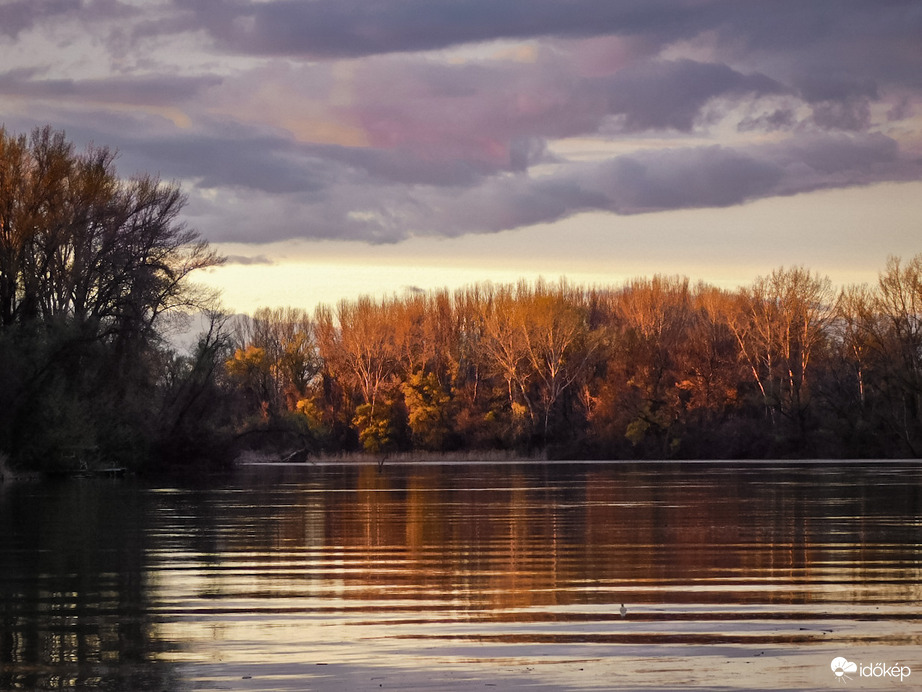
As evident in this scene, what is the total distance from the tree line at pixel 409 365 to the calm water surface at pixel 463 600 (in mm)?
27171

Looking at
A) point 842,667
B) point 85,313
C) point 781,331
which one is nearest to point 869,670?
point 842,667

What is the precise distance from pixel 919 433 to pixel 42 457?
50254mm

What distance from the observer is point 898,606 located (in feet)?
38.6

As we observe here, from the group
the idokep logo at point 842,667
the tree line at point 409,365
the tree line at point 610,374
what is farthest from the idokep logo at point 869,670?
the tree line at point 610,374

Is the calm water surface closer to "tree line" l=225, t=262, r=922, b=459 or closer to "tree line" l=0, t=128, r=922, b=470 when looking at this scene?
"tree line" l=0, t=128, r=922, b=470

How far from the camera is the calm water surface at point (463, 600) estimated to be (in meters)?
8.86

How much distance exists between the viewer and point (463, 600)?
41.1ft

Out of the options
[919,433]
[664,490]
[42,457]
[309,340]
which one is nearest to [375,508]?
[664,490]

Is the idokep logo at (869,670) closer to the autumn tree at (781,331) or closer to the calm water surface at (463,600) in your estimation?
the calm water surface at (463,600)

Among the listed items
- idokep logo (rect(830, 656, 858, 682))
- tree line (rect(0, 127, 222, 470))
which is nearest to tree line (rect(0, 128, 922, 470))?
tree line (rect(0, 127, 222, 470))

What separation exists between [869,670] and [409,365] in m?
91.0

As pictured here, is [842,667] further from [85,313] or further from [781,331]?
[781,331]

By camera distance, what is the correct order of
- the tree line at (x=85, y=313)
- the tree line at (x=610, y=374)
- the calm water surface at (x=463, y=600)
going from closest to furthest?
the calm water surface at (x=463, y=600) → the tree line at (x=85, y=313) → the tree line at (x=610, y=374)

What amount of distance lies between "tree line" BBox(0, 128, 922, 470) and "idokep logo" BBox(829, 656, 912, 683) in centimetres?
4309
